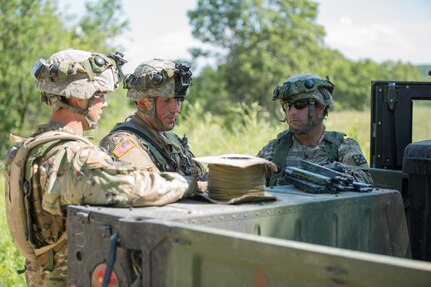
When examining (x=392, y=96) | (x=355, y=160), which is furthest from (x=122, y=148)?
(x=392, y=96)

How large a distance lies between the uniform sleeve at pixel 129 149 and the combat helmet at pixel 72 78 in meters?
0.82

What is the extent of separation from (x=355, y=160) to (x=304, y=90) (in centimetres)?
73

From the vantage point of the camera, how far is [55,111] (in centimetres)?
378

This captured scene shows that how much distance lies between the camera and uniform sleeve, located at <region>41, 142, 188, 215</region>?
333 cm

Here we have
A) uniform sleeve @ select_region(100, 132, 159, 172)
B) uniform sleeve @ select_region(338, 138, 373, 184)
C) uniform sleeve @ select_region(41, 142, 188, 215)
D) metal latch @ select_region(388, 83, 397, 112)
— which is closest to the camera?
uniform sleeve @ select_region(41, 142, 188, 215)

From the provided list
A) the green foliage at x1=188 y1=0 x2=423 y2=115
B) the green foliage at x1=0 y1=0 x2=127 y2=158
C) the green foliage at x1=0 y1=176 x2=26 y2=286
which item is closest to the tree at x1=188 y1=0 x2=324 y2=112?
the green foliage at x1=188 y1=0 x2=423 y2=115

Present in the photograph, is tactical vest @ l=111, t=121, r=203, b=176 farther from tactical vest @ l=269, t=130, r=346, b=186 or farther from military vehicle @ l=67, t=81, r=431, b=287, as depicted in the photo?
military vehicle @ l=67, t=81, r=431, b=287

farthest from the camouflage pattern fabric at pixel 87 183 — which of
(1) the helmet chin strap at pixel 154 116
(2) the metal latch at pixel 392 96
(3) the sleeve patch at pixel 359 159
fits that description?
(2) the metal latch at pixel 392 96

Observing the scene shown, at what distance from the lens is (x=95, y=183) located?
333 centimetres

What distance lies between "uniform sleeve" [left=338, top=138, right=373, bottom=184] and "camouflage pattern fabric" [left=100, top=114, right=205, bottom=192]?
1.12 meters

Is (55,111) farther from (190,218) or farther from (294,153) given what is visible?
(294,153)

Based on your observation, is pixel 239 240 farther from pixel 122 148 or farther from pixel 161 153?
pixel 161 153

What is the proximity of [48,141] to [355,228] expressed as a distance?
5.91 ft

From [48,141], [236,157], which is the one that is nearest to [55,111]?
[48,141]
